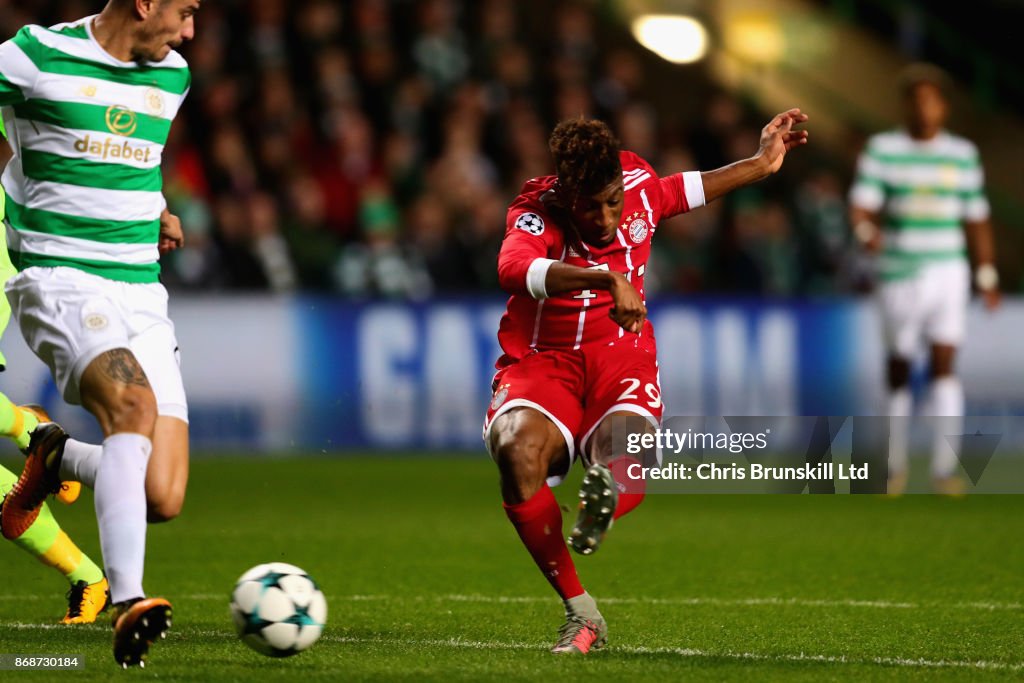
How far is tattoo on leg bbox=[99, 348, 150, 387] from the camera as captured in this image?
16.7ft

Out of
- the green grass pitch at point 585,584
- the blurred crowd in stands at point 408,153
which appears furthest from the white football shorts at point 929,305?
the blurred crowd in stands at point 408,153

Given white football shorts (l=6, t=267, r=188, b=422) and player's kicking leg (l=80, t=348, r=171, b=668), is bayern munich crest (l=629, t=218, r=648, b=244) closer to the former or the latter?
white football shorts (l=6, t=267, r=188, b=422)

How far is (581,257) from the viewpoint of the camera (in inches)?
228

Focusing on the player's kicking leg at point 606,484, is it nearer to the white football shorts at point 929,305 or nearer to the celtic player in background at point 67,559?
the celtic player in background at point 67,559

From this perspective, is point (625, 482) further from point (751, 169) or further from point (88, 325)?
point (88, 325)

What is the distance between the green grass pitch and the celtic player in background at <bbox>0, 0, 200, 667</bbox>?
30.8 inches

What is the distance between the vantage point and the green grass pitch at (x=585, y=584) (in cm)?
520

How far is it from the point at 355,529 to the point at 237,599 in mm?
4011

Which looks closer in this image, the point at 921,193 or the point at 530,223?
the point at 530,223

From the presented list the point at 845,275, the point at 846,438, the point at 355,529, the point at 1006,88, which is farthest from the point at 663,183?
the point at 1006,88

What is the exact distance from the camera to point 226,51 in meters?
15.3

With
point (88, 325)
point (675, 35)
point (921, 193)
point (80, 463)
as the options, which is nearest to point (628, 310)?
point (88, 325)

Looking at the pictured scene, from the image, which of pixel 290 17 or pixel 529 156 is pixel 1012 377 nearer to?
pixel 529 156

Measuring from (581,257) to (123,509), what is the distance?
1.80 meters
